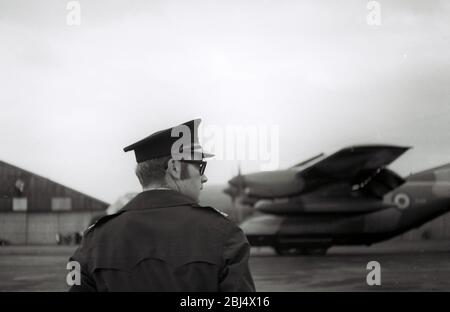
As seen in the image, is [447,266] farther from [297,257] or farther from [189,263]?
[189,263]

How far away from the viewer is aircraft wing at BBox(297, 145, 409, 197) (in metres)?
14.7

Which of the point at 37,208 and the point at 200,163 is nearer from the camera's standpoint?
the point at 200,163

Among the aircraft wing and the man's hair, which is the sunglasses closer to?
the man's hair

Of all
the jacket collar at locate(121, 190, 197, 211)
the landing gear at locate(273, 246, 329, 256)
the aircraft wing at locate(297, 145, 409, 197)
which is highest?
the jacket collar at locate(121, 190, 197, 211)

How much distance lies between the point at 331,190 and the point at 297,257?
8.07ft

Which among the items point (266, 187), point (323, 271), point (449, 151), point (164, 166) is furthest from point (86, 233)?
point (266, 187)

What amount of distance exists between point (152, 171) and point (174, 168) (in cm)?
9

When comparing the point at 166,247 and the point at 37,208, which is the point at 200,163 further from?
the point at 37,208

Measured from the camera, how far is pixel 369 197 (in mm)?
16438

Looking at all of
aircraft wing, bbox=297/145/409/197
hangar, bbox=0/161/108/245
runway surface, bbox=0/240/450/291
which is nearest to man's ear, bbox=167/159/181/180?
runway surface, bbox=0/240/450/291

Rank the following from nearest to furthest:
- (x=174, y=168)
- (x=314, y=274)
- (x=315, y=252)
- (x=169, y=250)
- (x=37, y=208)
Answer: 1. (x=169, y=250)
2. (x=174, y=168)
3. (x=314, y=274)
4. (x=315, y=252)
5. (x=37, y=208)

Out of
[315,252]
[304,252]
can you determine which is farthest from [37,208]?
[315,252]

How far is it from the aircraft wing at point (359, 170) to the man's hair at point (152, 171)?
42.7ft

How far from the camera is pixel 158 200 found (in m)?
1.90
